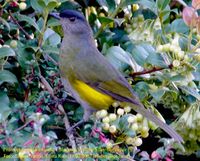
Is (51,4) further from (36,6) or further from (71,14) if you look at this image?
(71,14)

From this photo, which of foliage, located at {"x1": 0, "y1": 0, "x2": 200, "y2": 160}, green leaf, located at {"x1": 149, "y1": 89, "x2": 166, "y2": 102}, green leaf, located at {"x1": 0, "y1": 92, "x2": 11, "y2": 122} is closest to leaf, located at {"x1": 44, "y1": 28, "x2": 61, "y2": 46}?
foliage, located at {"x1": 0, "y1": 0, "x2": 200, "y2": 160}

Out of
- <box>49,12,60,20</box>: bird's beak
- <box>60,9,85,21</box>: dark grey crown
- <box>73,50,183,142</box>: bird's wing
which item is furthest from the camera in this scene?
<box>60,9,85,21</box>: dark grey crown

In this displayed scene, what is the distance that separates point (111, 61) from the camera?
264 cm

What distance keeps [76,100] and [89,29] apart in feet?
1.13

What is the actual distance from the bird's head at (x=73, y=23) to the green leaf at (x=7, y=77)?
43 cm

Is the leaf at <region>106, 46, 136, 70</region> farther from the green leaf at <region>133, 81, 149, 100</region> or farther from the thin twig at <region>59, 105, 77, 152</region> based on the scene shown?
the thin twig at <region>59, 105, 77, 152</region>

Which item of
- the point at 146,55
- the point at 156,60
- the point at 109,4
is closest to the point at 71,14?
the point at 109,4

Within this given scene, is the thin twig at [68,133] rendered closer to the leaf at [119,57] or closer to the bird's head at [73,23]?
the leaf at [119,57]

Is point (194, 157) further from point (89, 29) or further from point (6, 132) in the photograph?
point (6, 132)

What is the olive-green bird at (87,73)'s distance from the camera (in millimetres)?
2672

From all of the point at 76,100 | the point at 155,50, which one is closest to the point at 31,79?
the point at 76,100

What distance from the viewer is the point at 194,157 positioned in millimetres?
3236

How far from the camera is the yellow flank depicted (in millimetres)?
2740

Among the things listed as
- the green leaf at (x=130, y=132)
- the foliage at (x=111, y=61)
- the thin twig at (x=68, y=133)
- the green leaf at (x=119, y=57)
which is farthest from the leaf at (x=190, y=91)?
the thin twig at (x=68, y=133)
